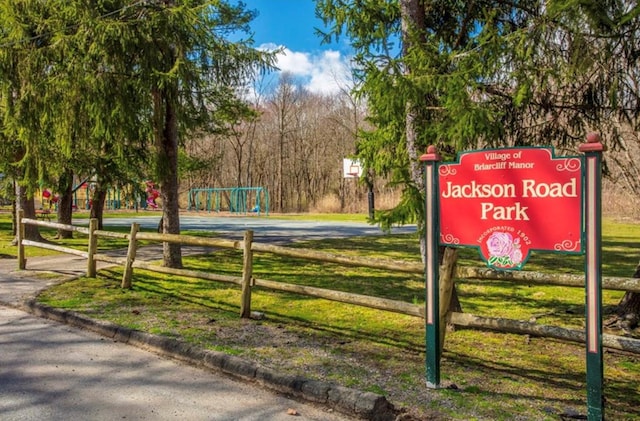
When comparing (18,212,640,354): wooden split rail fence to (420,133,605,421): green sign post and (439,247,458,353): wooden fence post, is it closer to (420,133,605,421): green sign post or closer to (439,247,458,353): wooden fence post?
(439,247,458,353): wooden fence post

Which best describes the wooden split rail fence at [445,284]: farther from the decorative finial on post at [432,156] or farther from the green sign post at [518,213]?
the decorative finial on post at [432,156]

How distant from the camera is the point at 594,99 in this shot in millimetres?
6605

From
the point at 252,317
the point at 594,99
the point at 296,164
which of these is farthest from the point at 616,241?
the point at 296,164

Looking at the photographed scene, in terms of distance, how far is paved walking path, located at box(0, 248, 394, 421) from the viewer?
12.6ft

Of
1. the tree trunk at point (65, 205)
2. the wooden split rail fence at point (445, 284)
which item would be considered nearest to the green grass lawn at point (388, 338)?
the wooden split rail fence at point (445, 284)

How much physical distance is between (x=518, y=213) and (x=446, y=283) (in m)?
1.31

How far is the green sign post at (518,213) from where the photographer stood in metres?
3.42

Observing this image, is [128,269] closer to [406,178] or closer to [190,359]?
[190,359]

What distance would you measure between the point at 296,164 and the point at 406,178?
1935 inches

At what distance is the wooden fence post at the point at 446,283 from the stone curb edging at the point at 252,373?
1165 mm

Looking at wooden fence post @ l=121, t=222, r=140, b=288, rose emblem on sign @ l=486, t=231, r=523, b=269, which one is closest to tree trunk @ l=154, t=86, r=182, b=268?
wooden fence post @ l=121, t=222, r=140, b=288

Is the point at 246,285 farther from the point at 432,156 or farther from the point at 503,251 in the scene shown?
the point at 503,251

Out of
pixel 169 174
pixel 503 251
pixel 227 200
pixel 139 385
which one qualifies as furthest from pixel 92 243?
pixel 227 200

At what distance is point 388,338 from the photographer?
6.02 meters
